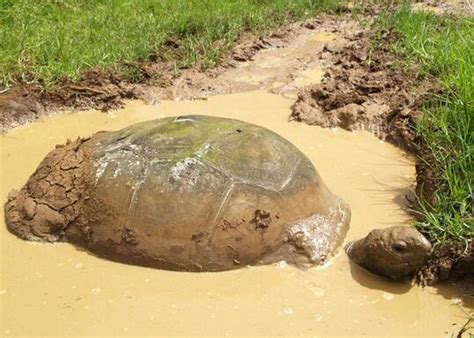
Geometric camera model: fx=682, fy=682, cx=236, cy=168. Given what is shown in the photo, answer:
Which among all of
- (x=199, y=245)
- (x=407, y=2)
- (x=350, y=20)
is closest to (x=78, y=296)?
(x=199, y=245)

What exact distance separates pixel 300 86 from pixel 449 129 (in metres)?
1.97

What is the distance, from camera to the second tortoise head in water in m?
3.61

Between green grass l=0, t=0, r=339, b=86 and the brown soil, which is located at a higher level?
the brown soil

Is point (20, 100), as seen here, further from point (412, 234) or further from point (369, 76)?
point (412, 234)

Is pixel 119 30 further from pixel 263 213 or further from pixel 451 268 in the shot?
pixel 451 268

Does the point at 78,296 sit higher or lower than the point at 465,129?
lower

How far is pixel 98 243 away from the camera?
3.75 metres

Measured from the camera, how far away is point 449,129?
4484 mm

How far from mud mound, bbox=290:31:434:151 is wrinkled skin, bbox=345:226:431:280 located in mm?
1560

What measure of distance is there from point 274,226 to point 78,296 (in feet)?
3.57

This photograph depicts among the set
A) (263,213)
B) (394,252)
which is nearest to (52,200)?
(263,213)

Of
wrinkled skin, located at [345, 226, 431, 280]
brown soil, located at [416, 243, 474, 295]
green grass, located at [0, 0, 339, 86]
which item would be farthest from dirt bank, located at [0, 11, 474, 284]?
wrinkled skin, located at [345, 226, 431, 280]

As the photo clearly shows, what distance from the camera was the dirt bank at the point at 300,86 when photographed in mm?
5473

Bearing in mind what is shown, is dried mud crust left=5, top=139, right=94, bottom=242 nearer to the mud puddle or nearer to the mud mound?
the mud puddle
